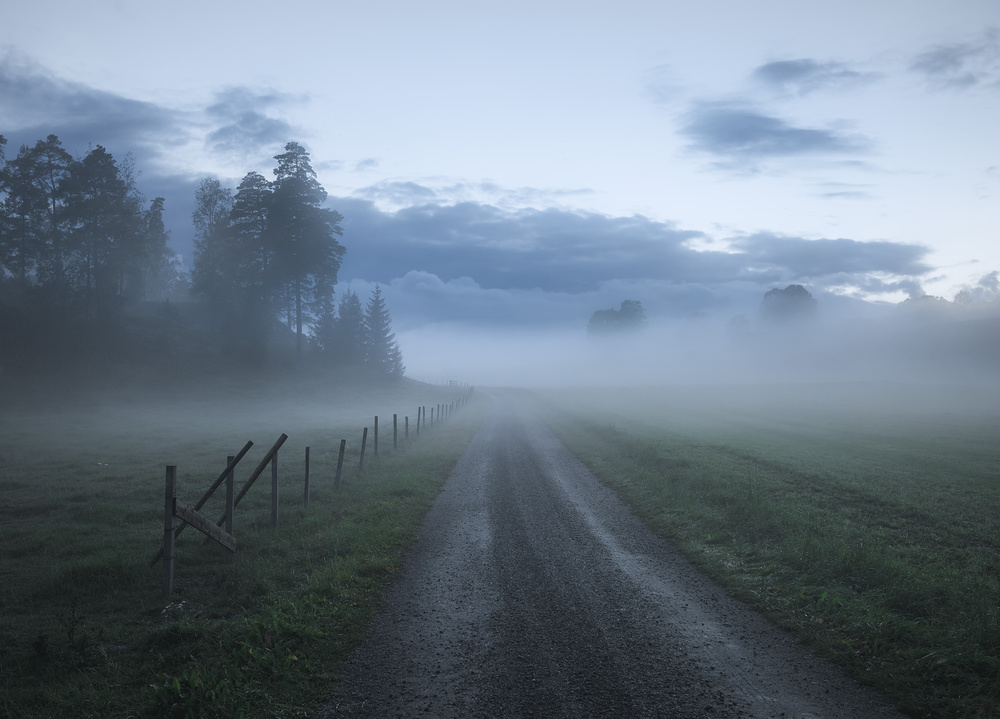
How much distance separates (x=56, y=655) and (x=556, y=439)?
82.9 feet

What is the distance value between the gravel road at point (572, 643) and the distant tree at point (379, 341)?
64.8 meters

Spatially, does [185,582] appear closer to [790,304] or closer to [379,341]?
[379,341]

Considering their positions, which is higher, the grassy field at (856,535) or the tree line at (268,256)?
the tree line at (268,256)

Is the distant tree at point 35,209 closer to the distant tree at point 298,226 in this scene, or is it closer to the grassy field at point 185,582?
the distant tree at point 298,226

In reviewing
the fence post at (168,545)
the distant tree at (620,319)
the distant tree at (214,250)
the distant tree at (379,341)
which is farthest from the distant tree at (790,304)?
the fence post at (168,545)

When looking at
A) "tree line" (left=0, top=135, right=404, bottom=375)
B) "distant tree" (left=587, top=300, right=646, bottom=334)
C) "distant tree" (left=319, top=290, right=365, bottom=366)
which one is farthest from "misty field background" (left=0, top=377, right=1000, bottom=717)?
"distant tree" (left=587, top=300, right=646, bottom=334)

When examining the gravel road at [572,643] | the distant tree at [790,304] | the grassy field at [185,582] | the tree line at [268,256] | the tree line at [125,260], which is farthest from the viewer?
the distant tree at [790,304]

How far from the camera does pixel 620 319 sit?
138 meters

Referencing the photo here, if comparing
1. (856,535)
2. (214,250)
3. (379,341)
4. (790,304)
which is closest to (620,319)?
(790,304)

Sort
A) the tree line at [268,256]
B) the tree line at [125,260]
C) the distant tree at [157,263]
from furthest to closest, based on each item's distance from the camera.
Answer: the distant tree at [157,263] < the tree line at [268,256] < the tree line at [125,260]

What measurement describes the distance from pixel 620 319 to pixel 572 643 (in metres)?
135

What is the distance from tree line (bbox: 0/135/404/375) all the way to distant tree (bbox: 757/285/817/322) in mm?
103634

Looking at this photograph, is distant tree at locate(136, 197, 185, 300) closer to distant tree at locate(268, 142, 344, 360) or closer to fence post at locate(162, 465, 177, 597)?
distant tree at locate(268, 142, 344, 360)

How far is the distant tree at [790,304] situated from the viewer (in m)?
127
